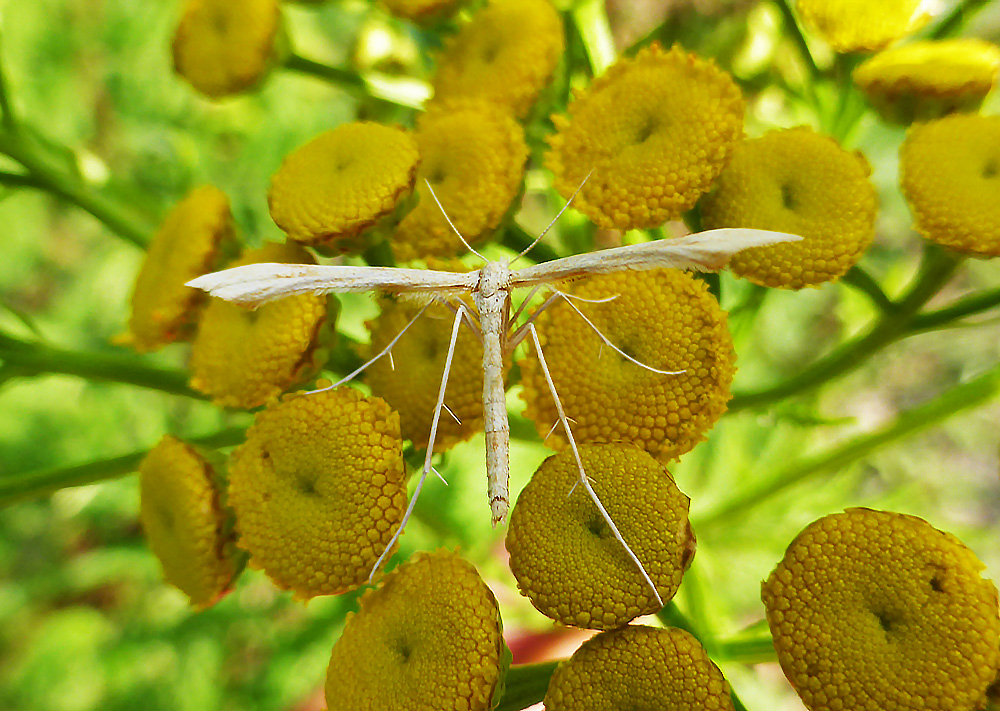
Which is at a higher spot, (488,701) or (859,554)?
(859,554)

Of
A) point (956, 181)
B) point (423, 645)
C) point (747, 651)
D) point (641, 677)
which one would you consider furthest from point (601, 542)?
point (956, 181)

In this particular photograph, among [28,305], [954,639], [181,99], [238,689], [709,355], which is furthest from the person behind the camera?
[28,305]

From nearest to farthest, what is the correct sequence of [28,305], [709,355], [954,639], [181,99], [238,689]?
1. [954,639]
2. [709,355]
3. [238,689]
4. [181,99]
5. [28,305]

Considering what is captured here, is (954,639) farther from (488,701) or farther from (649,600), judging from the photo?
(488,701)

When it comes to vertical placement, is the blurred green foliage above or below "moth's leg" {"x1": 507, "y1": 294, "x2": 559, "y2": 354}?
below

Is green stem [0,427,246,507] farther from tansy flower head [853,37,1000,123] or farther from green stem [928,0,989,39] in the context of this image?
green stem [928,0,989,39]

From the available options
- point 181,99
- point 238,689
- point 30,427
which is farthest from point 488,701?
point 181,99

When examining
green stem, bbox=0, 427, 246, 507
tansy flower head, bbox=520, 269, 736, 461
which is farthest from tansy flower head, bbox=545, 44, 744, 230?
green stem, bbox=0, 427, 246, 507
